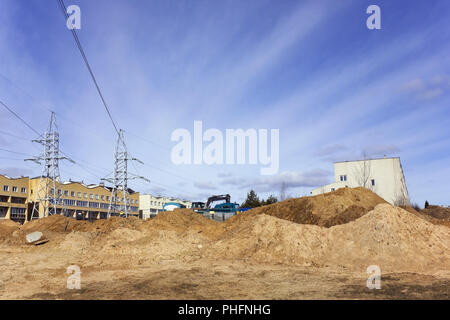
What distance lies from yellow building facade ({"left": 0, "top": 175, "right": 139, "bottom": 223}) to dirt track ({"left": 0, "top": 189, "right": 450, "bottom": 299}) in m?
44.4

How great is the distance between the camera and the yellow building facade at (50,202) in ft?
226

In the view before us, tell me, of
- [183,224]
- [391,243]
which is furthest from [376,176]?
[391,243]

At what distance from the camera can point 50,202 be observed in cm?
6469

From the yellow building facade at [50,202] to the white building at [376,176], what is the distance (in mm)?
43556

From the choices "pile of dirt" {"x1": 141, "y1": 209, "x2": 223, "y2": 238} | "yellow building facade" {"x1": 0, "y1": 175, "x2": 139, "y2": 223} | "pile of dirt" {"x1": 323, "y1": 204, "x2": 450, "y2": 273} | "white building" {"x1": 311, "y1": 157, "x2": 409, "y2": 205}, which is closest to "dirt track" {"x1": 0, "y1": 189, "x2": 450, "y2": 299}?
"pile of dirt" {"x1": 323, "y1": 204, "x2": 450, "y2": 273}

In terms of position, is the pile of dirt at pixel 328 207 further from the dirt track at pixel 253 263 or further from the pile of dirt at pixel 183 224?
the pile of dirt at pixel 183 224

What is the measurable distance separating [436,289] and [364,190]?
19.5m

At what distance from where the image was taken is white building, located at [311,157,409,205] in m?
50.8

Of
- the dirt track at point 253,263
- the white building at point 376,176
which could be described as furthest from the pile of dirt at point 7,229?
the white building at point 376,176

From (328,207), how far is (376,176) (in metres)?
34.1

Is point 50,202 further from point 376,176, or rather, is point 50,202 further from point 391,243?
point 391,243

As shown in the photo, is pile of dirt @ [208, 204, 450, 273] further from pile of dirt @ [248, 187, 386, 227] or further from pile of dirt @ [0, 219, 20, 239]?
pile of dirt @ [0, 219, 20, 239]
